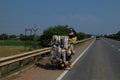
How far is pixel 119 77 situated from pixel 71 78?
1.93 meters

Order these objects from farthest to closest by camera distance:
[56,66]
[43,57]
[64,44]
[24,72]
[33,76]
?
[43,57], [56,66], [64,44], [24,72], [33,76]

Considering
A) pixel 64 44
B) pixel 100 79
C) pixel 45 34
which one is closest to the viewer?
pixel 100 79

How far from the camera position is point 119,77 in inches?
535

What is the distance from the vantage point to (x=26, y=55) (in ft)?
52.0

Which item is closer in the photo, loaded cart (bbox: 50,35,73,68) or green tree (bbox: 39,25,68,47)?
loaded cart (bbox: 50,35,73,68)

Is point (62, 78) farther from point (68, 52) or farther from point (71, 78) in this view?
point (68, 52)

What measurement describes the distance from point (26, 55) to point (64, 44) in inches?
72.1

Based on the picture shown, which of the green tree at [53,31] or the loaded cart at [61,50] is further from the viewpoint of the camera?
the green tree at [53,31]

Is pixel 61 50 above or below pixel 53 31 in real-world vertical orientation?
below

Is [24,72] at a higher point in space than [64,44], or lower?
lower

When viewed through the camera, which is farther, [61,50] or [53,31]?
[53,31]

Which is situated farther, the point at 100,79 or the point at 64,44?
the point at 64,44

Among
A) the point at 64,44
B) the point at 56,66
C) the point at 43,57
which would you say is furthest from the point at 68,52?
the point at 43,57

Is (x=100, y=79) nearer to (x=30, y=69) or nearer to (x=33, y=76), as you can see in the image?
(x=33, y=76)
